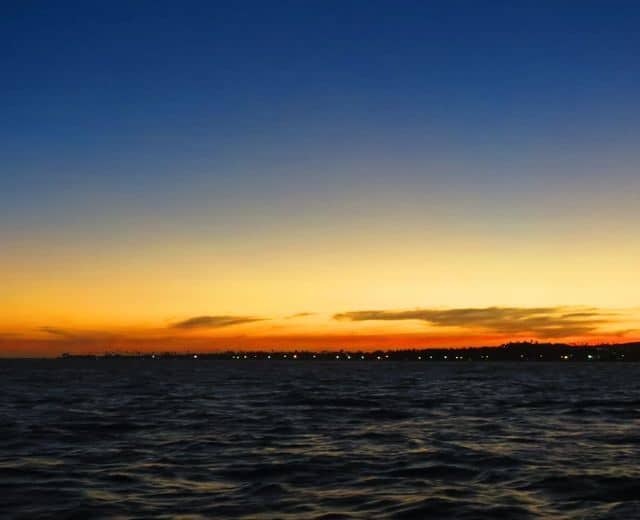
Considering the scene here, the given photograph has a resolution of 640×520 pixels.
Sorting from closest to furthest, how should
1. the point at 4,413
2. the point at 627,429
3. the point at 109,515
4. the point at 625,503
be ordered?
the point at 109,515 < the point at 625,503 < the point at 627,429 < the point at 4,413

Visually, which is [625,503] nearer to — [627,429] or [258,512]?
[258,512]

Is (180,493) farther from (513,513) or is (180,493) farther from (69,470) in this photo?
(513,513)

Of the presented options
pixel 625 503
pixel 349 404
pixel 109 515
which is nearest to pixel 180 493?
pixel 109 515

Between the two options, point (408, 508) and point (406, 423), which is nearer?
point (408, 508)

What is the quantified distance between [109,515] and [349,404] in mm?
38914

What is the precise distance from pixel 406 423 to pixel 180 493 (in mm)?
21425

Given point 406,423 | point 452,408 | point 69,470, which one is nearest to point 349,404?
point 452,408

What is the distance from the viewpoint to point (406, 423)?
41.3 meters

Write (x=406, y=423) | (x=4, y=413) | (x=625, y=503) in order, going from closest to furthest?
1. (x=625, y=503)
2. (x=406, y=423)
3. (x=4, y=413)

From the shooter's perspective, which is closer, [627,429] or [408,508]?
[408,508]

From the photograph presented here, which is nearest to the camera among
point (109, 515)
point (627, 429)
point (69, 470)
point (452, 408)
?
point (109, 515)

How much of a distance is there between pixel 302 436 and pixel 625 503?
1723cm

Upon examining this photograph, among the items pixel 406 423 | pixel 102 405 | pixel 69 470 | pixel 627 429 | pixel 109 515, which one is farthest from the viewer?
pixel 102 405

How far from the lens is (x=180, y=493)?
859 inches
